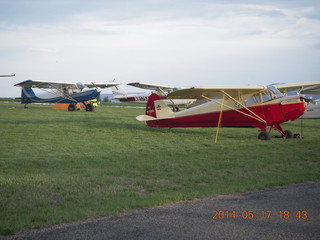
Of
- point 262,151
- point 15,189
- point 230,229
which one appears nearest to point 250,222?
point 230,229

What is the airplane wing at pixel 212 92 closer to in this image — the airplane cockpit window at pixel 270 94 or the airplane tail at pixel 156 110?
the airplane cockpit window at pixel 270 94

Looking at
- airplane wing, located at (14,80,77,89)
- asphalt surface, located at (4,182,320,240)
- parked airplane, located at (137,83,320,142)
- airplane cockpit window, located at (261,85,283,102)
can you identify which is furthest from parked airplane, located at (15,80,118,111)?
asphalt surface, located at (4,182,320,240)

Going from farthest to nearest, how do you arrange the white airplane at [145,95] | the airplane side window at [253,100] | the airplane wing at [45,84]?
1. the white airplane at [145,95]
2. the airplane wing at [45,84]
3. the airplane side window at [253,100]

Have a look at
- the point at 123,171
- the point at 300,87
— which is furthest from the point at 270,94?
the point at 123,171

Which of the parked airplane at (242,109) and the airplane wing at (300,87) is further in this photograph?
the airplane wing at (300,87)

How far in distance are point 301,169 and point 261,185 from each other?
78.5 inches

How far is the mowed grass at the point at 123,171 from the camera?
526cm

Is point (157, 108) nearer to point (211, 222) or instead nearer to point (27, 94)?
point (211, 222)

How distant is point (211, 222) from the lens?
4480 mm

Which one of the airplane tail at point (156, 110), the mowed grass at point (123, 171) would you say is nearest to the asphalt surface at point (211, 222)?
the mowed grass at point (123, 171)

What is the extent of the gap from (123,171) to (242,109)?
834 centimetres

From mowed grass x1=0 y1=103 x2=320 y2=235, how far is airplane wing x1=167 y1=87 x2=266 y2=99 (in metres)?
1.83

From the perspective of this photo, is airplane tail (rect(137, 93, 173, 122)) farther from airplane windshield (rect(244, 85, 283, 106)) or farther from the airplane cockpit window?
the airplane cockpit window
